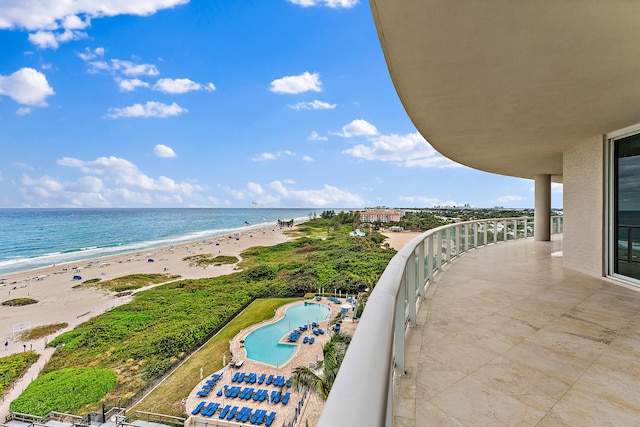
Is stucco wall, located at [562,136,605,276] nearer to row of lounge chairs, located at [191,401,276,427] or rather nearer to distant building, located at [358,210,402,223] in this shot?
row of lounge chairs, located at [191,401,276,427]

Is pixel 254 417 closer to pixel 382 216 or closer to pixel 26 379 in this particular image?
pixel 26 379

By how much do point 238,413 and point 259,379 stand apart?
2.28 meters

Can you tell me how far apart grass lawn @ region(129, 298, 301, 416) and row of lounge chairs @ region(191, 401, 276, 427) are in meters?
0.99

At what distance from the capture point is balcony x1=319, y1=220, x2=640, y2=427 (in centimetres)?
69

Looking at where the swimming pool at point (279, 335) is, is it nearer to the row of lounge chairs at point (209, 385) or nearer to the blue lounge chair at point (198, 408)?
the row of lounge chairs at point (209, 385)

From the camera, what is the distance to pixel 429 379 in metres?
2.27

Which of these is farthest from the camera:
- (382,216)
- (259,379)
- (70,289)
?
(382,216)

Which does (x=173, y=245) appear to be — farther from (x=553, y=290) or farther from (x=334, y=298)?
(x=553, y=290)

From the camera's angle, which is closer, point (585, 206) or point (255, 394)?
point (585, 206)

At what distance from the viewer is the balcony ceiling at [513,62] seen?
89.7 inches

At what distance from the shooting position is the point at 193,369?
16.5 m

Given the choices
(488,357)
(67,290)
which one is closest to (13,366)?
(67,290)

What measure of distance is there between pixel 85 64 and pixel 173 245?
194 feet

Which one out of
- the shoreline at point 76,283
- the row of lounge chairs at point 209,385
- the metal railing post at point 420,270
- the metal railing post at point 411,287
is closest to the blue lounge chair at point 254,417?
the row of lounge chairs at point 209,385
